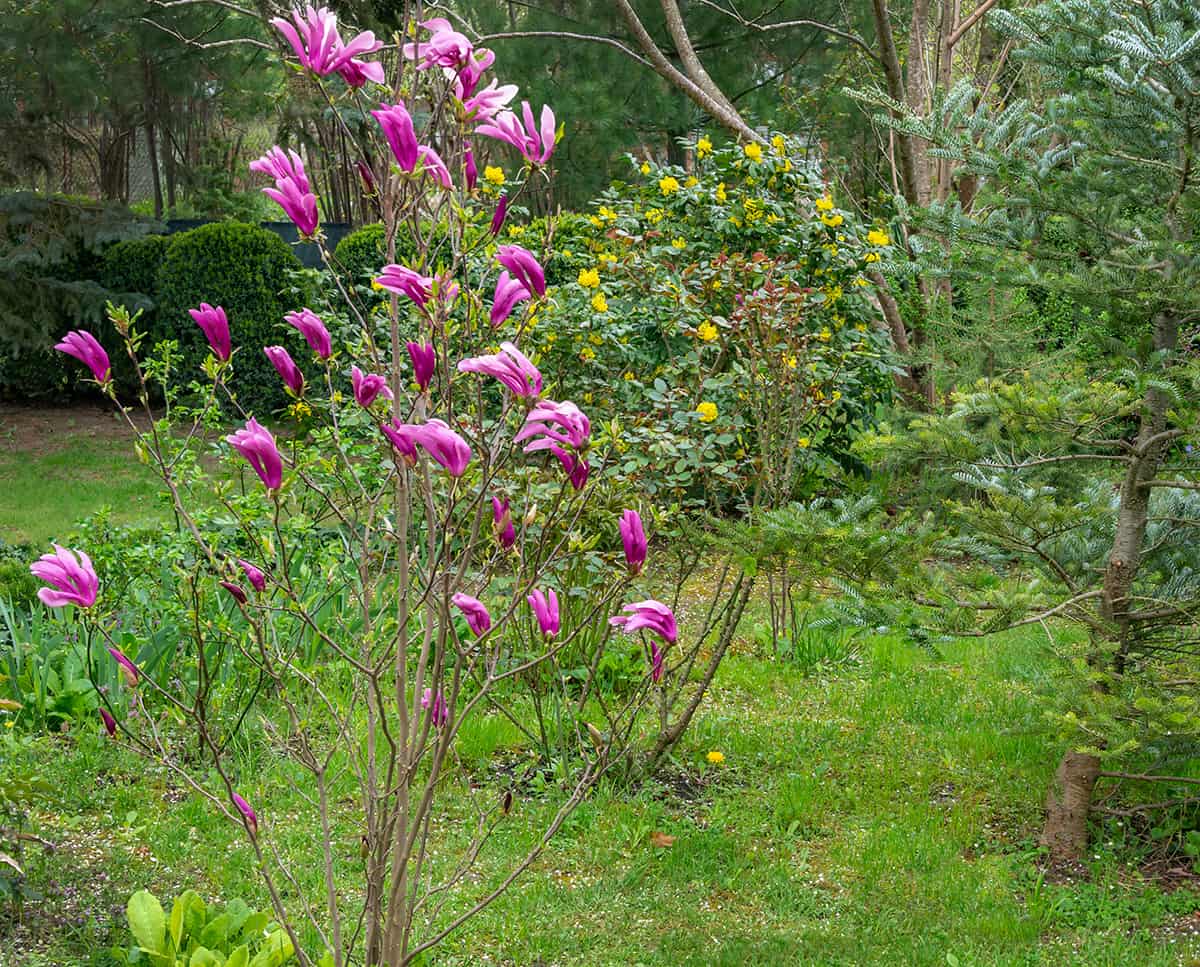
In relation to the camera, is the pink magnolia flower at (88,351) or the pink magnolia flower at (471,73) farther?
the pink magnolia flower at (88,351)

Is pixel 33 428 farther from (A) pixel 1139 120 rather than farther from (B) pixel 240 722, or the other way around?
(A) pixel 1139 120

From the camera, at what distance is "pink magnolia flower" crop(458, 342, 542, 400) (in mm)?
1565

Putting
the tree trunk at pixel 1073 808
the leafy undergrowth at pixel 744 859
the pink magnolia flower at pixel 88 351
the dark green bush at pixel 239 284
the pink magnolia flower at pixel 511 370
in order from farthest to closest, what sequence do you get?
the dark green bush at pixel 239 284, the tree trunk at pixel 1073 808, the leafy undergrowth at pixel 744 859, the pink magnolia flower at pixel 88 351, the pink magnolia flower at pixel 511 370

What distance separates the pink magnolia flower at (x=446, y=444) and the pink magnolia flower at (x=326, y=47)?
0.57 meters

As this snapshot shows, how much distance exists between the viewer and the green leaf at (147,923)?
7.89 feet

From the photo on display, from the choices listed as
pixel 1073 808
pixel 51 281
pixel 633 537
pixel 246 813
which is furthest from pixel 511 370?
pixel 51 281

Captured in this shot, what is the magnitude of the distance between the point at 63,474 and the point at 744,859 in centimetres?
→ 714

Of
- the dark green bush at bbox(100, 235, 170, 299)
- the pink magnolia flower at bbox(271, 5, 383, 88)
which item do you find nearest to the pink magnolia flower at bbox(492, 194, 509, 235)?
the pink magnolia flower at bbox(271, 5, 383, 88)

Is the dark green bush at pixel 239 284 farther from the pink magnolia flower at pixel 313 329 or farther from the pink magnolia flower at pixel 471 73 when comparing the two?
the pink magnolia flower at pixel 471 73

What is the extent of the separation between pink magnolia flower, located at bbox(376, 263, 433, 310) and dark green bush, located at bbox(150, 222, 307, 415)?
863cm

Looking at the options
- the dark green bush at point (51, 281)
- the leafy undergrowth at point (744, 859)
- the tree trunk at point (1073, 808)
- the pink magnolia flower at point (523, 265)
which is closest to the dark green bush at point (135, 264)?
the dark green bush at point (51, 281)

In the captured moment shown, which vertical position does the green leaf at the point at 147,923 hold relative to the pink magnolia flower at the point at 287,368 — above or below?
below

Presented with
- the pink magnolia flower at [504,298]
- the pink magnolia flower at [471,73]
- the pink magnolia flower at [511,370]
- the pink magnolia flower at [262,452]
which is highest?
the pink magnolia flower at [471,73]

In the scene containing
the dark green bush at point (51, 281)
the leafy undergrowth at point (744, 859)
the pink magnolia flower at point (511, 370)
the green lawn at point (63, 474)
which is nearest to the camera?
the pink magnolia flower at point (511, 370)
